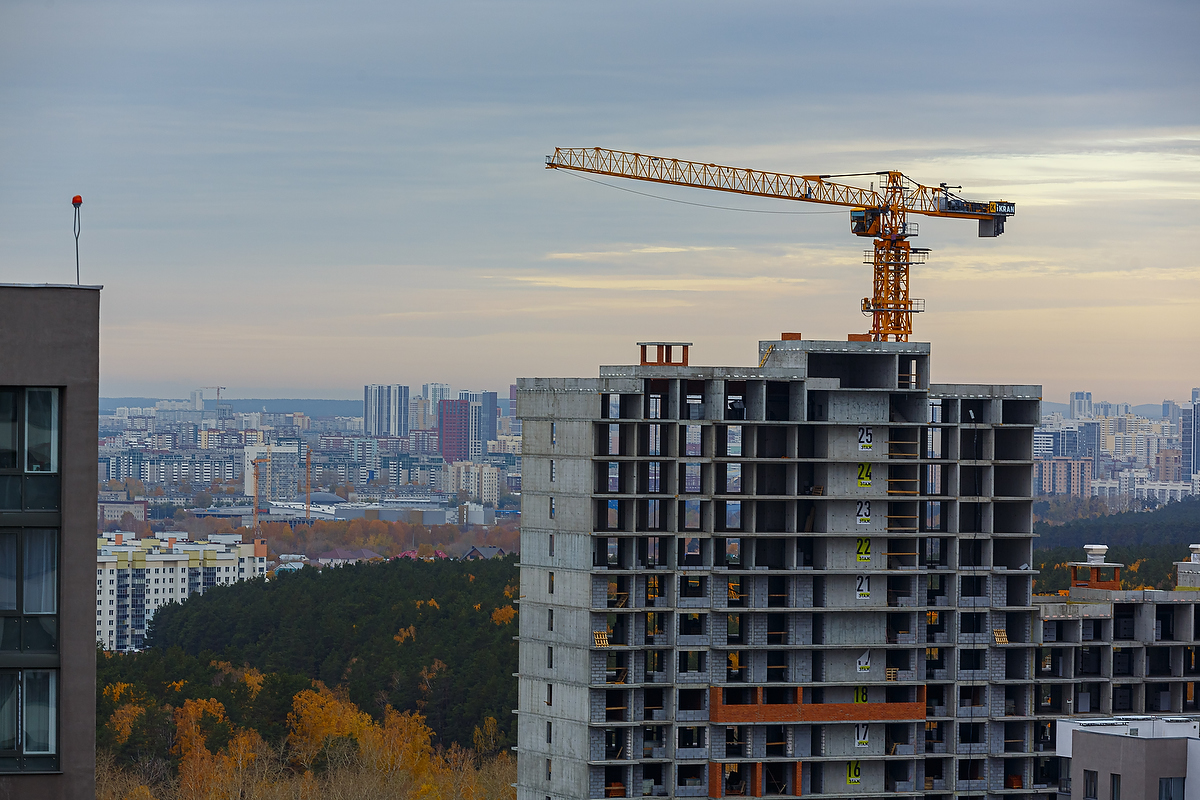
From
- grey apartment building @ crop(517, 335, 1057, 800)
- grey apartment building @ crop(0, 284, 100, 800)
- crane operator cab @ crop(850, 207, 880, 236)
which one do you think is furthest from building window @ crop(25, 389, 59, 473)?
crane operator cab @ crop(850, 207, 880, 236)

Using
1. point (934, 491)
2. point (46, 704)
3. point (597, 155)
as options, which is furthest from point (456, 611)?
point (46, 704)

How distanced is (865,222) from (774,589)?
56375mm

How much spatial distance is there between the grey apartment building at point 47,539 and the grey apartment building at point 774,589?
47.3 meters

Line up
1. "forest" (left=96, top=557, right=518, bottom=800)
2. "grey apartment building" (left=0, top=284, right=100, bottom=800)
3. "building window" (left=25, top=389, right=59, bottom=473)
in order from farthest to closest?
1. "forest" (left=96, top=557, right=518, bottom=800)
2. "building window" (left=25, top=389, right=59, bottom=473)
3. "grey apartment building" (left=0, top=284, right=100, bottom=800)

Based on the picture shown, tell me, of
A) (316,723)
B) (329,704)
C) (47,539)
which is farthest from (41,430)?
(329,704)

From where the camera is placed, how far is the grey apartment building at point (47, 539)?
33156mm

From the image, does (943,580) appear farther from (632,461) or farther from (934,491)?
(632,461)

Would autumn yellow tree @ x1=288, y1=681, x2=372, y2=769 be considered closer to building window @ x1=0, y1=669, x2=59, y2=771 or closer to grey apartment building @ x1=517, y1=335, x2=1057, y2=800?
grey apartment building @ x1=517, y1=335, x2=1057, y2=800

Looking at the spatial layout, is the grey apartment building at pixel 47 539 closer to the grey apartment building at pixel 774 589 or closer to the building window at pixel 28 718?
the building window at pixel 28 718

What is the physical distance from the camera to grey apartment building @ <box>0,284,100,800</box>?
3316 cm

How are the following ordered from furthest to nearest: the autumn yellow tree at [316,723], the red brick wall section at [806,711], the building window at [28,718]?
the autumn yellow tree at [316,723] → the red brick wall section at [806,711] → the building window at [28,718]

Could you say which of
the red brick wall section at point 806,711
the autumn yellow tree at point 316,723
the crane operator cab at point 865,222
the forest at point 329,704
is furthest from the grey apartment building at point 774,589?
the autumn yellow tree at point 316,723

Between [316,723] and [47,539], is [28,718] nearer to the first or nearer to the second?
[47,539]

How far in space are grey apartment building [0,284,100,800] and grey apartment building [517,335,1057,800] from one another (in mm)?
47317
